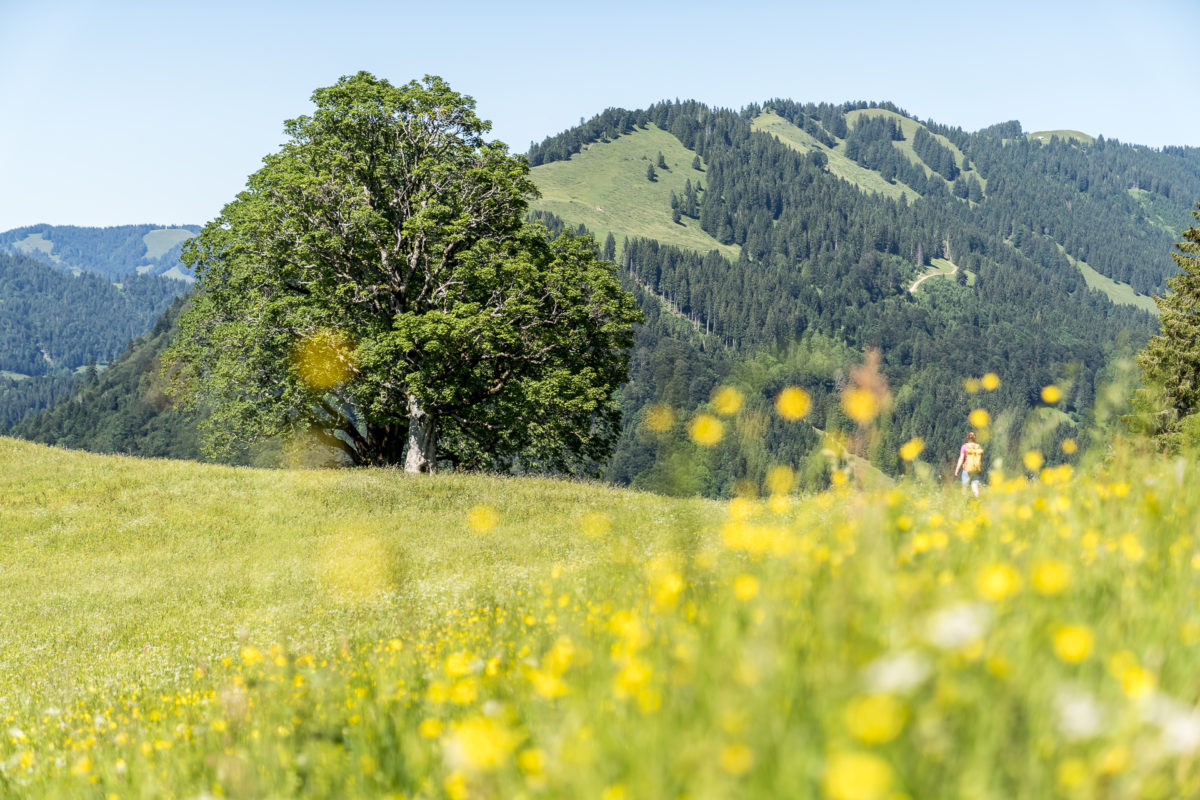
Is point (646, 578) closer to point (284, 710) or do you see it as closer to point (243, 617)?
A: point (284, 710)

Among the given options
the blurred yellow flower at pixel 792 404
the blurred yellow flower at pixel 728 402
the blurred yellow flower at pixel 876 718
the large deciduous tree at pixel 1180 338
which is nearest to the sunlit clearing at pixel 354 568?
the blurred yellow flower at pixel 728 402

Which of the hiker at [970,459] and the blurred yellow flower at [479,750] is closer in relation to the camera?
the blurred yellow flower at [479,750]

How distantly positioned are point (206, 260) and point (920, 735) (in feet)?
118

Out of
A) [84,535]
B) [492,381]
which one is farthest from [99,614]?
[492,381]

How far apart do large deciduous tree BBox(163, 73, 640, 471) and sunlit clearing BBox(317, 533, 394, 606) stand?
298 inches

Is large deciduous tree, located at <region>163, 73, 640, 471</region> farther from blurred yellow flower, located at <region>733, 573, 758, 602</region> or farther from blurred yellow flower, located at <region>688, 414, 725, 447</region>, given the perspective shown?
blurred yellow flower, located at <region>733, 573, 758, 602</region>

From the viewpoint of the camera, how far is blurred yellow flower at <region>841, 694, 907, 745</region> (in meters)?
1.62

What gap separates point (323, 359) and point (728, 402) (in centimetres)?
2799

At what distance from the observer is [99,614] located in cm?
1767

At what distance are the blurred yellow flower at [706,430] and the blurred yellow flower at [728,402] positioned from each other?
3.1 inches

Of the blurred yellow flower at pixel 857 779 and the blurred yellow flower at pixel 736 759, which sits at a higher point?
the blurred yellow flower at pixel 857 779

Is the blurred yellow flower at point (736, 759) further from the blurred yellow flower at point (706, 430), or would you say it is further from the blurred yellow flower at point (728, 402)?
the blurred yellow flower at point (728, 402)

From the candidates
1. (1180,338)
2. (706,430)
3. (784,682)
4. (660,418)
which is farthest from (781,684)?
(1180,338)

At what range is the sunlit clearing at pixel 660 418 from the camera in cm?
542
